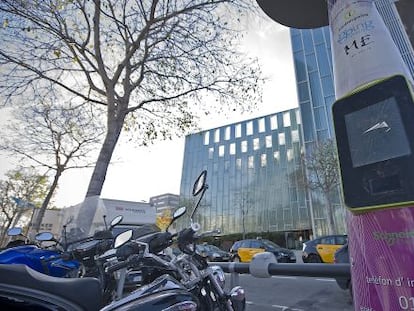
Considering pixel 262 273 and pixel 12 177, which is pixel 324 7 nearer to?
pixel 262 273

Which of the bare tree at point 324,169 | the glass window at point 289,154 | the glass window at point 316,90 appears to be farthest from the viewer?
the glass window at point 289,154

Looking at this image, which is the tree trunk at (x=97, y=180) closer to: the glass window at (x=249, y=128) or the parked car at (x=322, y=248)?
the parked car at (x=322, y=248)

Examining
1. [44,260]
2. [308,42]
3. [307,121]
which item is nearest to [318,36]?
[308,42]

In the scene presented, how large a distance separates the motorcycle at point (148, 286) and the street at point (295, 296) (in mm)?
2366

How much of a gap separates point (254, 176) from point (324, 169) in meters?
18.5

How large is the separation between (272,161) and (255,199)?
527 centimetres

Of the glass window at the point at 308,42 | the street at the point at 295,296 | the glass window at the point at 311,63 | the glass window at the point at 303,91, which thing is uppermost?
the glass window at the point at 308,42

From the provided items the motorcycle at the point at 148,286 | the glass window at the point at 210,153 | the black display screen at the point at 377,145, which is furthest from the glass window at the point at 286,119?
the black display screen at the point at 377,145

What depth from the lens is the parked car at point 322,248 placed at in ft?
37.4

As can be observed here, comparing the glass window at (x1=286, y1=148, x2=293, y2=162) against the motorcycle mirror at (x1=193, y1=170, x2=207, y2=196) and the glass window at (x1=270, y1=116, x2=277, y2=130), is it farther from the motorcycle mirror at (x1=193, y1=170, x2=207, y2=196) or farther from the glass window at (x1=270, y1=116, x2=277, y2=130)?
the motorcycle mirror at (x1=193, y1=170, x2=207, y2=196)

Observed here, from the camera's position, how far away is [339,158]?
1.65 m

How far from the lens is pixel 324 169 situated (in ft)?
67.0

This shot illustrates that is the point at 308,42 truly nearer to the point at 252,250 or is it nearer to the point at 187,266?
the point at 252,250

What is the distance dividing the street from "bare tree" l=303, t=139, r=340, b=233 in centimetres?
1435
